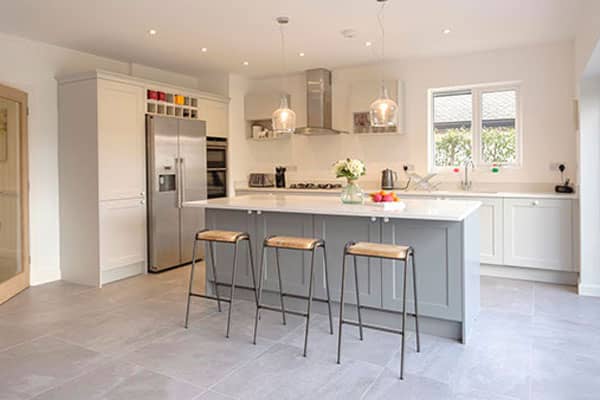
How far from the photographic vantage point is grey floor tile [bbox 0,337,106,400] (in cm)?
259

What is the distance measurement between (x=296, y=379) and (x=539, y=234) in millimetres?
3334

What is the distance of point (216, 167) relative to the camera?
6.46 meters

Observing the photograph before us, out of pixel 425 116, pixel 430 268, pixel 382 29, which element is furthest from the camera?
pixel 425 116

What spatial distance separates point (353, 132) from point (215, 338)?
3.70 m

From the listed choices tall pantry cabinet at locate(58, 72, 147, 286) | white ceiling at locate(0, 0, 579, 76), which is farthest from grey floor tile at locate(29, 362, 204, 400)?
white ceiling at locate(0, 0, 579, 76)

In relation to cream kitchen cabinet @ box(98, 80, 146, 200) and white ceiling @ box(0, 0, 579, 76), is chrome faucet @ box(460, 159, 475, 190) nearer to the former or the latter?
white ceiling @ box(0, 0, 579, 76)

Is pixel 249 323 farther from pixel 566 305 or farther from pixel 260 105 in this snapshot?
pixel 260 105

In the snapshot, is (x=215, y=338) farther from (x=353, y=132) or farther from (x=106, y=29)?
(x=353, y=132)

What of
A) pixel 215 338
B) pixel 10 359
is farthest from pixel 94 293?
pixel 215 338

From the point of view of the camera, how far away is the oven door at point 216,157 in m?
6.30

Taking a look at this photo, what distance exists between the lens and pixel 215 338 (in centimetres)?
332

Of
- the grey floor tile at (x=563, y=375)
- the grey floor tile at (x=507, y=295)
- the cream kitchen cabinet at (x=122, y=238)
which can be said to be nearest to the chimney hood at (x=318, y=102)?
the cream kitchen cabinet at (x=122, y=238)

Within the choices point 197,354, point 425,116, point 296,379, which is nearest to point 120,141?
point 197,354

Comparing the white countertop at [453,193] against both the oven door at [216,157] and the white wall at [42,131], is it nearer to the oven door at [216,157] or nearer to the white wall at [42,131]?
the oven door at [216,157]
